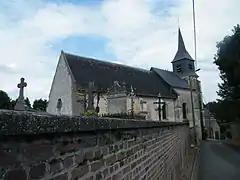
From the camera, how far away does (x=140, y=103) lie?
2898 cm

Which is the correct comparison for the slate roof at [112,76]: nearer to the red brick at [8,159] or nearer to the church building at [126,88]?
the church building at [126,88]

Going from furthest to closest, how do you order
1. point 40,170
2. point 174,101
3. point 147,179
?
point 174,101 → point 147,179 → point 40,170

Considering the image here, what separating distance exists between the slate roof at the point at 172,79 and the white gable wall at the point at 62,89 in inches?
707

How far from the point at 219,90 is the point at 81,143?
33772 mm

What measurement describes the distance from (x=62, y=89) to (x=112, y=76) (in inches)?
265

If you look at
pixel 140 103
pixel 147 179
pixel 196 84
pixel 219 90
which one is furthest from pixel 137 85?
pixel 147 179

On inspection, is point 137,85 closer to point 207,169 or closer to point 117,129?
point 207,169

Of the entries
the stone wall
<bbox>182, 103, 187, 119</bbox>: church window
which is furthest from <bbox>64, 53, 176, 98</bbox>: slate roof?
the stone wall

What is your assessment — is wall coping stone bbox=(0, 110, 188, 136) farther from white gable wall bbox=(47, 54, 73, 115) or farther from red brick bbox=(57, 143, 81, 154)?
white gable wall bbox=(47, 54, 73, 115)

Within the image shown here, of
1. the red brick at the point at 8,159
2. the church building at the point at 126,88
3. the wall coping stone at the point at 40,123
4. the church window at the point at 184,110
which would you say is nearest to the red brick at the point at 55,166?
the wall coping stone at the point at 40,123

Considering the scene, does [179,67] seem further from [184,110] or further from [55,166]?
[55,166]

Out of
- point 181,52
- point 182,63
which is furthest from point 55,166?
point 181,52

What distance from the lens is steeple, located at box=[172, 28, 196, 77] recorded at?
48.9m

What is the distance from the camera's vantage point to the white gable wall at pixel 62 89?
94.0 ft
